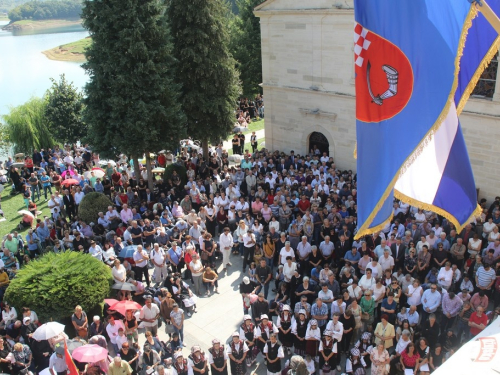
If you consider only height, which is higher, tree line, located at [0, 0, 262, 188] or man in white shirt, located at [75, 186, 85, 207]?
tree line, located at [0, 0, 262, 188]

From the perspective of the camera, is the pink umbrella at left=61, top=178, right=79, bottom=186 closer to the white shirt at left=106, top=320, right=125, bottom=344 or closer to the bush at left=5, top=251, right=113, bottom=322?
the bush at left=5, top=251, right=113, bottom=322

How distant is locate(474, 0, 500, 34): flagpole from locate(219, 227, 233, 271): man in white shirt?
1015 cm

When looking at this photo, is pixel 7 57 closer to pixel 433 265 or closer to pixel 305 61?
pixel 305 61

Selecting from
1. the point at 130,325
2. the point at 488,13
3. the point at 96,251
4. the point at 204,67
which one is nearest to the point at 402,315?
the point at 130,325

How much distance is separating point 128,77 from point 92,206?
5.40 meters

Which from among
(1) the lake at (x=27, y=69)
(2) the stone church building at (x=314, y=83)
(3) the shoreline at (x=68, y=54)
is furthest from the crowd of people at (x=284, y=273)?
(3) the shoreline at (x=68, y=54)

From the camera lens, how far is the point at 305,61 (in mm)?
21188

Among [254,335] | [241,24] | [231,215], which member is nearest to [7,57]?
[241,24]

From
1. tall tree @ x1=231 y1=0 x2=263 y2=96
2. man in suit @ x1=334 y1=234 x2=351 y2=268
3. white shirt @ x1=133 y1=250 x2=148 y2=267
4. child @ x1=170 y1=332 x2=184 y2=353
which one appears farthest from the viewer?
tall tree @ x1=231 y1=0 x2=263 y2=96

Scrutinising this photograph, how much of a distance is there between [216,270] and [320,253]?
3.51m

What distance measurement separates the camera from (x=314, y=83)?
21172 mm

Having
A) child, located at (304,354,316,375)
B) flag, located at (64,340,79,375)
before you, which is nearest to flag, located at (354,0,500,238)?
child, located at (304,354,316,375)

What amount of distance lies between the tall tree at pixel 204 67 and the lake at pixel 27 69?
17.4m

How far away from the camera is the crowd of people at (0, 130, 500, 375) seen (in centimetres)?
1015
